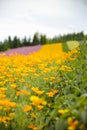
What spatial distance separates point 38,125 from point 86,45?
4.53 m

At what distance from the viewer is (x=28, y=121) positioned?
4.35m

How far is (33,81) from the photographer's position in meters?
6.51

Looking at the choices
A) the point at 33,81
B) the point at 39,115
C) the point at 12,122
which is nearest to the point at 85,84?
the point at 39,115

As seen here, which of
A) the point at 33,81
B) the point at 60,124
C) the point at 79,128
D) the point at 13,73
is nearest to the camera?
the point at 79,128

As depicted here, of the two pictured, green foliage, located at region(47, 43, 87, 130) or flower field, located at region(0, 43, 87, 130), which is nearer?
green foliage, located at region(47, 43, 87, 130)

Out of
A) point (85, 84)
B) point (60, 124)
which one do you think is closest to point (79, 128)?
point (60, 124)

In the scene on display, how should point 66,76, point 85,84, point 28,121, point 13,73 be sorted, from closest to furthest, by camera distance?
point 28,121
point 85,84
point 66,76
point 13,73

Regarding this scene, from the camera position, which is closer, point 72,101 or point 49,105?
point 72,101

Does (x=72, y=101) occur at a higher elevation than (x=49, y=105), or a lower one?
higher

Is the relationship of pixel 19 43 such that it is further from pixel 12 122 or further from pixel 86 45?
pixel 12 122

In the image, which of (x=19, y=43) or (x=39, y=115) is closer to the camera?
(x=39, y=115)

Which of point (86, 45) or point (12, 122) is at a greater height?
point (86, 45)

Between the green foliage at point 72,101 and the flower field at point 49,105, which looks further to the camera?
the flower field at point 49,105

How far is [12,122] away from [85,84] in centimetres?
108
